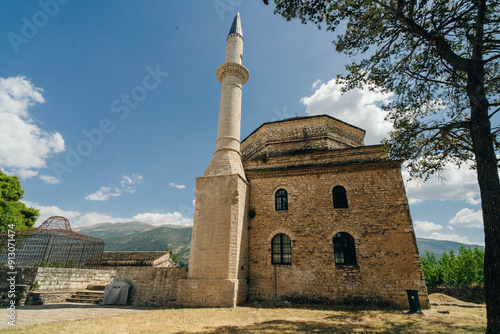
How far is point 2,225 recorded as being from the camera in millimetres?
17484

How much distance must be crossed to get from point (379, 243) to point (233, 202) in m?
6.94

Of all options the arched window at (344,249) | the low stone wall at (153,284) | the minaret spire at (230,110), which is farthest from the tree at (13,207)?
the arched window at (344,249)

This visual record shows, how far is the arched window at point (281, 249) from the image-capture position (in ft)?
38.7

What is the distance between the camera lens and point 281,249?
1198 centimetres

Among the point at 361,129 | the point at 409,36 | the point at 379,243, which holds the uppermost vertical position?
the point at 361,129

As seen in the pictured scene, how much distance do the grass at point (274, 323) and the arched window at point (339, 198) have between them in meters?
4.62

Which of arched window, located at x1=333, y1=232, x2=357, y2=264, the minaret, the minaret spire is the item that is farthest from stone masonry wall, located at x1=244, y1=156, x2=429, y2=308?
the minaret spire

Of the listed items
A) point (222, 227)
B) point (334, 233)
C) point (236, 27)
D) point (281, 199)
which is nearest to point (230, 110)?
point (281, 199)

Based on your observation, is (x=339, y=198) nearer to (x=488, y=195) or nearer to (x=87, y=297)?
(x=488, y=195)

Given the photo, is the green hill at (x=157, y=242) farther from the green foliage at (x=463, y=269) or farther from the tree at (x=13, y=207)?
the green foliage at (x=463, y=269)

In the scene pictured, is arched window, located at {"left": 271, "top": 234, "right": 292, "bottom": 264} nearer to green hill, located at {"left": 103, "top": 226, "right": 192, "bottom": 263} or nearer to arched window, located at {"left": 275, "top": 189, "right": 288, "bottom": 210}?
arched window, located at {"left": 275, "top": 189, "right": 288, "bottom": 210}

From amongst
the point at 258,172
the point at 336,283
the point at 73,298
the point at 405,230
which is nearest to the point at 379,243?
the point at 405,230

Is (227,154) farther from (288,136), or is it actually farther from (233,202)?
(288,136)

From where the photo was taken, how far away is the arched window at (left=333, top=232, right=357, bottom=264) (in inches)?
436
